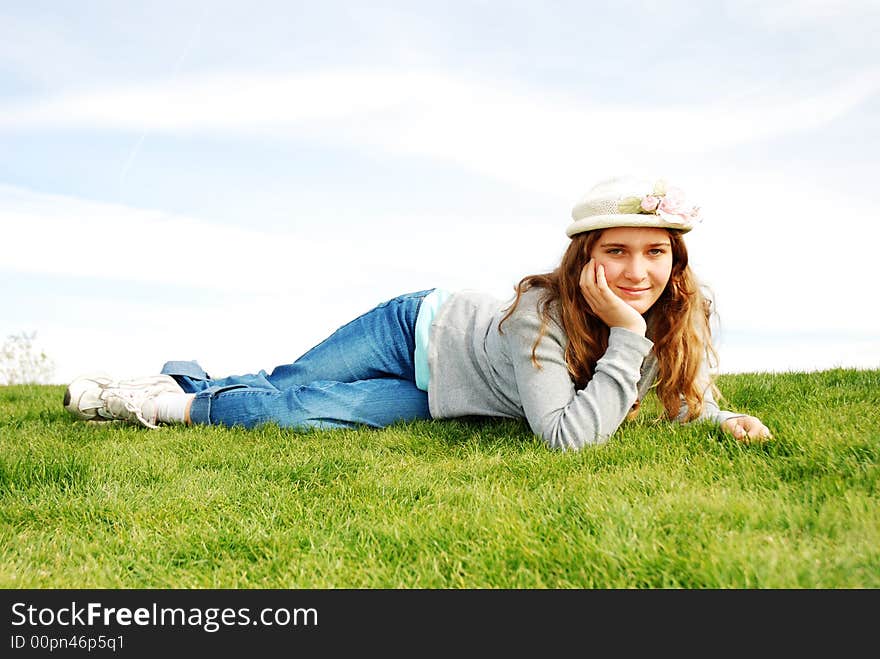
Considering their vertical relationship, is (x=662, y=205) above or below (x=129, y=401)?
above

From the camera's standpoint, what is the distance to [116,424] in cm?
473

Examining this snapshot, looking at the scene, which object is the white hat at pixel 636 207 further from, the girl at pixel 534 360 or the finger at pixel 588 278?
the finger at pixel 588 278

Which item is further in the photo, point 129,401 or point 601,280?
point 129,401

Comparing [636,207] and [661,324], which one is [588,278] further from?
[661,324]

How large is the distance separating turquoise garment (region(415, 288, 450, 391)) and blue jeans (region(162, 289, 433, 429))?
55 millimetres

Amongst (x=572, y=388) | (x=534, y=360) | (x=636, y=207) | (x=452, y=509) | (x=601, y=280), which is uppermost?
(x=636, y=207)

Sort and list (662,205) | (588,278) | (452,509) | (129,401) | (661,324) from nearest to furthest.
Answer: (452,509)
(662,205)
(588,278)
(661,324)
(129,401)

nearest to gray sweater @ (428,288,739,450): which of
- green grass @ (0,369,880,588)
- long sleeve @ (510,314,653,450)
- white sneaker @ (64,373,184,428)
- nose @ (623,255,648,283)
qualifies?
long sleeve @ (510,314,653,450)

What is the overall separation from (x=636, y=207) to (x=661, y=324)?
0.68 meters

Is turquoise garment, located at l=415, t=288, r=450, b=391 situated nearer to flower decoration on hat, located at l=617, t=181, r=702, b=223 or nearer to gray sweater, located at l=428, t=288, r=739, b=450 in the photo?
gray sweater, located at l=428, t=288, r=739, b=450

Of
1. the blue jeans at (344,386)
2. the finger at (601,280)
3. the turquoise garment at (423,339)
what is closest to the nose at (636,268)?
the finger at (601,280)

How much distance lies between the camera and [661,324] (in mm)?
3885

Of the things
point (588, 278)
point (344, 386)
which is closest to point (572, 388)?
point (588, 278)
